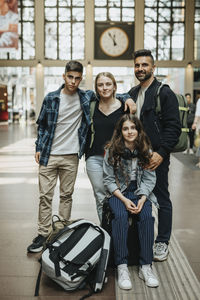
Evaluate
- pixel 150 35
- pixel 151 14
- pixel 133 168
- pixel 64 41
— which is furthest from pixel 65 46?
pixel 133 168

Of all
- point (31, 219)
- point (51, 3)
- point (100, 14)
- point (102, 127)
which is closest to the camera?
point (102, 127)

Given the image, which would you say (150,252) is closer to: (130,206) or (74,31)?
(130,206)

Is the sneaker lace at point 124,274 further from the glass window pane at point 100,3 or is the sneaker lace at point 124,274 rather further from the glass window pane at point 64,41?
the glass window pane at point 100,3

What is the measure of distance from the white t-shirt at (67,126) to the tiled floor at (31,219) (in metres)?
0.98

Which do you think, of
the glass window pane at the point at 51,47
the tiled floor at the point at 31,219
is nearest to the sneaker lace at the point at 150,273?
the tiled floor at the point at 31,219

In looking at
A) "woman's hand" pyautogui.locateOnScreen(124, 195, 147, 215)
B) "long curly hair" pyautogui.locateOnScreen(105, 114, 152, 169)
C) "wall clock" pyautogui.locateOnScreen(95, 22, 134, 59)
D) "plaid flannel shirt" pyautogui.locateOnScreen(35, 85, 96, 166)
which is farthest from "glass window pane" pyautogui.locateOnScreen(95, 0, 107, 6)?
"woman's hand" pyautogui.locateOnScreen(124, 195, 147, 215)

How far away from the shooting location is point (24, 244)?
363 cm

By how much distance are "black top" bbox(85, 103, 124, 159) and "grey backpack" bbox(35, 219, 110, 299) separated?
2.21 feet

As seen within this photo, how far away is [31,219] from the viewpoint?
447cm

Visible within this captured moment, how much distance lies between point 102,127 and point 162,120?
494mm

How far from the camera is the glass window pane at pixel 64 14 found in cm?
2359

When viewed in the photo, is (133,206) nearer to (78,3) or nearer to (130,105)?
(130,105)

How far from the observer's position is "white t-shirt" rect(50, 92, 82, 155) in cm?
335

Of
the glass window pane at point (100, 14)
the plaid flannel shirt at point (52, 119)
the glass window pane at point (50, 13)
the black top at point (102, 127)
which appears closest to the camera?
the black top at point (102, 127)
